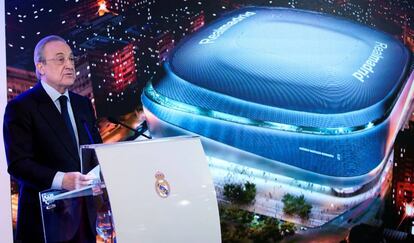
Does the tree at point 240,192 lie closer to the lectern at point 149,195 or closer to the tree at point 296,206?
the tree at point 296,206

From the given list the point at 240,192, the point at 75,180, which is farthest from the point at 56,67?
the point at 240,192

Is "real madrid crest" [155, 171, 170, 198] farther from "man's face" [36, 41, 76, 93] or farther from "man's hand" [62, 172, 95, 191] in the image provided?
"man's face" [36, 41, 76, 93]

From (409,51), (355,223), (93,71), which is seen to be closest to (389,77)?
(409,51)

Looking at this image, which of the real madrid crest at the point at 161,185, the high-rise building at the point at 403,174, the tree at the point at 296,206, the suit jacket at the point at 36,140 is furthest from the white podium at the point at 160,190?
the high-rise building at the point at 403,174

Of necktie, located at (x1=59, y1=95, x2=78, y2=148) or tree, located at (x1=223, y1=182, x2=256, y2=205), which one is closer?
necktie, located at (x1=59, y1=95, x2=78, y2=148)

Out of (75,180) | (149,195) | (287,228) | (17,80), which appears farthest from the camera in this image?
(287,228)

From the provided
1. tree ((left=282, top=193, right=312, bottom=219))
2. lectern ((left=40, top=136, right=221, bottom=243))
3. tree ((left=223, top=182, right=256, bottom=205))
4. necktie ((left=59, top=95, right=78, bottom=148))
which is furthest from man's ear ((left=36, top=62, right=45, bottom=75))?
tree ((left=282, top=193, right=312, bottom=219))

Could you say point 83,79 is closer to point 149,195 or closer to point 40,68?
point 40,68
